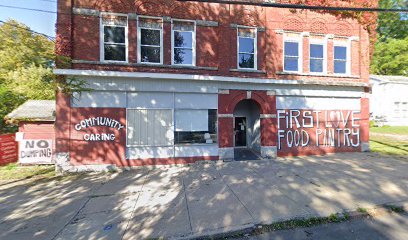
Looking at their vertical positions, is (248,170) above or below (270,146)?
below

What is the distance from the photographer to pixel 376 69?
125ft

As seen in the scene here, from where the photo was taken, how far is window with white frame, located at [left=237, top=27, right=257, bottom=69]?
12.3 meters

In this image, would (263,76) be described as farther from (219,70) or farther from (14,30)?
(14,30)

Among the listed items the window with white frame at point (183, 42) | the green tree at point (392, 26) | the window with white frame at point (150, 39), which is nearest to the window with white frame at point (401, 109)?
the green tree at point (392, 26)

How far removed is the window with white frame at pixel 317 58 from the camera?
13.2 metres

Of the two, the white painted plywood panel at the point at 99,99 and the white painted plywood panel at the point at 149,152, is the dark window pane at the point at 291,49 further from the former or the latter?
the white painted plywood panel at the point at 99,99

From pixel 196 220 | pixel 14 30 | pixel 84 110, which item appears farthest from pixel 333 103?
pixel 14 30

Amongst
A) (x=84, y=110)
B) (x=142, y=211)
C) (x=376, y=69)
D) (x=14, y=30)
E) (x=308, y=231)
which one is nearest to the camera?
(x=308, y=231)

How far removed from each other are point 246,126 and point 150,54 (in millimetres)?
7154

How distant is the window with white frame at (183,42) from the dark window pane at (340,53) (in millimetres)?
8809

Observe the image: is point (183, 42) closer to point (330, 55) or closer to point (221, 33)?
point (221, 33)

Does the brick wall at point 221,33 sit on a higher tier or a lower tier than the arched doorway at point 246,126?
higher

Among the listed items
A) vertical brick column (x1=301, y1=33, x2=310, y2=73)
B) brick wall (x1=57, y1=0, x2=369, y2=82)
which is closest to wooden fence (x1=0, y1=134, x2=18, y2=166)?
brick wall (x1=57, y1=0, x2=369, y2=82)

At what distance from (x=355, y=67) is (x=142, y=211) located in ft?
47.2
